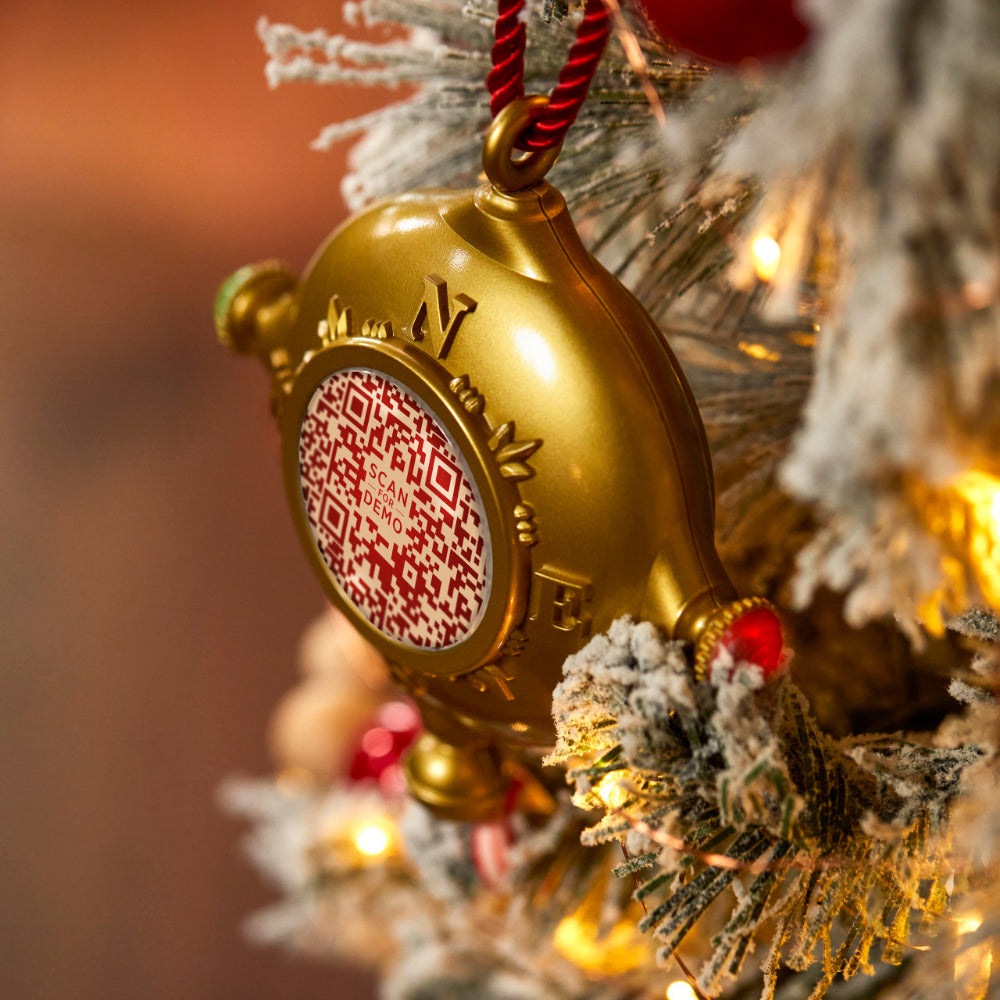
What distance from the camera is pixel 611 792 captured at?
293mm

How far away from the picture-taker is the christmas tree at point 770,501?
20 centimetres

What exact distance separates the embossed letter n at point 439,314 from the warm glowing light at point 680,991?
0.27m

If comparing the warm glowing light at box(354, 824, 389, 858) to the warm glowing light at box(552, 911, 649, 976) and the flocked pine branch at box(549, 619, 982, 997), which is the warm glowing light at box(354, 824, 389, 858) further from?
the flocked pine branch at box(549, 619, 982, 997)

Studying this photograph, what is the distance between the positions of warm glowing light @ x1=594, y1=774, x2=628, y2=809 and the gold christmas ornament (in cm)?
3

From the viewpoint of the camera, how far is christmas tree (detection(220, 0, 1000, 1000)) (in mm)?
198

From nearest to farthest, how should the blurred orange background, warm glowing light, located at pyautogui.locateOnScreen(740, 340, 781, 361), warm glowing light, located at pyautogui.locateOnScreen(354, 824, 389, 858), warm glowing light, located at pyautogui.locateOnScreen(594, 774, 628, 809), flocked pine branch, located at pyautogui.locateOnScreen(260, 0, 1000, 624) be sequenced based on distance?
flocked pine branch, located at pyautogui.locateOnScreen(260, 0, 1000, 624)
warm glowing light, located at pyautogui.locateOnScreen(594, 774, 628, 809)
warm glowing light, located at pyautogui.locateOnScreen(740, 340, 781, 361)
warm glowing light, located at pyautogui.locateOnScreen(354, 824, 389, 858)
the blurred orange background

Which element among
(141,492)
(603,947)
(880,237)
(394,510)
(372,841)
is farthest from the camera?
(141,492)

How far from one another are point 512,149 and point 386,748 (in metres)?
0.46

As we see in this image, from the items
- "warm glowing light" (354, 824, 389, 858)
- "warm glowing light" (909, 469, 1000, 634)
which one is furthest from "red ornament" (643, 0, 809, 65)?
"warm glowing light" (354, 824, 389, 858)

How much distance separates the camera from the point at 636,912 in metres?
0.45

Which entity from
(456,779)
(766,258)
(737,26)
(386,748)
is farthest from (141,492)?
(737,26)

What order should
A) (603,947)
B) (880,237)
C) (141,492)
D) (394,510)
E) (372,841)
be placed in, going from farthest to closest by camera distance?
1. (141,492)
2. (372,841)
3. (603,947)
4. (394,510)
5. (880,237)

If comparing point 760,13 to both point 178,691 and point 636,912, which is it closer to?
point 636,912

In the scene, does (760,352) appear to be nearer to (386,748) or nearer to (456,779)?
(456,779)
